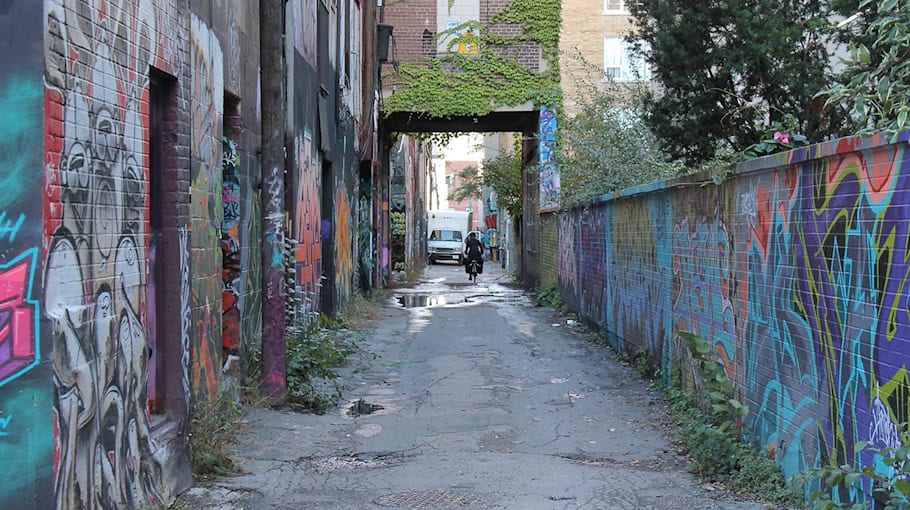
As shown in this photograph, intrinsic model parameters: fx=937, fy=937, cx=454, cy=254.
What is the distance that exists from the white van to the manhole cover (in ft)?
164

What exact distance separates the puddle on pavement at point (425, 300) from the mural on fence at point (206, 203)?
45.5ft

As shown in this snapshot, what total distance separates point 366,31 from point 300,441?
1613 cm

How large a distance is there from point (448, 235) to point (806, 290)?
50981 mm

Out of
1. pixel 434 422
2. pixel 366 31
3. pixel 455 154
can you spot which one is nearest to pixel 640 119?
pixel 366 31

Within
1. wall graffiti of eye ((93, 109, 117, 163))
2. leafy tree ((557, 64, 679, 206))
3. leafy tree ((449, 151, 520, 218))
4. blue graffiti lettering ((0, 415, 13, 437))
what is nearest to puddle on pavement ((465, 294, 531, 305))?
leafy tree ((557, 64, 679, 206))

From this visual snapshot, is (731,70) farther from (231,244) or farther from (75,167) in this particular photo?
(75,167)

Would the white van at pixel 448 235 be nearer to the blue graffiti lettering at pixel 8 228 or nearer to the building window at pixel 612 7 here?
the building window at pixel 612 7

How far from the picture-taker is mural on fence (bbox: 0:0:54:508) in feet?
13.6

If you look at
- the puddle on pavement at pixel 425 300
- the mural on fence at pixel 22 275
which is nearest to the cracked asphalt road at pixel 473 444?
the mural on fence at pixel 22 275

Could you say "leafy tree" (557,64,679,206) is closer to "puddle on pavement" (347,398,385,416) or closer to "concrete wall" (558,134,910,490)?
"concrete wall" (558,134,910,490)

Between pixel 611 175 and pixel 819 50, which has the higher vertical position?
pixel 819 50

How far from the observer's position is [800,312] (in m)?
6.04

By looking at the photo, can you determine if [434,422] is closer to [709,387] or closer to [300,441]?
[300,441]

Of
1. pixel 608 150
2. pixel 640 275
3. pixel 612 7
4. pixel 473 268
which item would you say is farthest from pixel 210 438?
pixel 612 7
